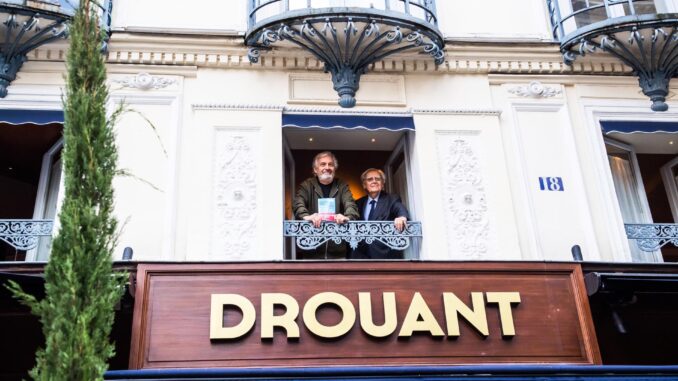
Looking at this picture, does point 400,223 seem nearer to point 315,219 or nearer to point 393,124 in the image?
point 315,219

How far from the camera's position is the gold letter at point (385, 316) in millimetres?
6738

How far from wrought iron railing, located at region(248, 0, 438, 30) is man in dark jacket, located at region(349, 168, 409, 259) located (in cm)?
201

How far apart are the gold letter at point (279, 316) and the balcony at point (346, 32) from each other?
2.67m

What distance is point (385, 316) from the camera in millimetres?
6820

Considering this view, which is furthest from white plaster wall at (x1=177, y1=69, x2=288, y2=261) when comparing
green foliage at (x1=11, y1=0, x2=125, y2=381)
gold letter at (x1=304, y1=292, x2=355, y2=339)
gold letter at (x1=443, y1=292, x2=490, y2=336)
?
green foliage at (x1=11, y1=0, x2=125, y2=381)

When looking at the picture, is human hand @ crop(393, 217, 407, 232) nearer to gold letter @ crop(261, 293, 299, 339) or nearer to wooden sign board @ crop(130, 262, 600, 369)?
wooden sign board @ crop(130, 262, 600, 369)

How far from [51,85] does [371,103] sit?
12.4 ft

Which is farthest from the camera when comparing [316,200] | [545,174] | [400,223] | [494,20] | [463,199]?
[494,20]

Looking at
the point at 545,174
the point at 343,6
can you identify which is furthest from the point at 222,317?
the point at 545,174

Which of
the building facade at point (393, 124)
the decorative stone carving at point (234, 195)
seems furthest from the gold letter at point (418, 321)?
the decorative stone carving at point (234, 195)

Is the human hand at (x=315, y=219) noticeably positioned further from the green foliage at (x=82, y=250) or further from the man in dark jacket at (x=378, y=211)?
the green foliage at (x=82, y=250)

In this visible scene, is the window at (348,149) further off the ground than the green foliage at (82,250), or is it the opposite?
the window at (348,149)

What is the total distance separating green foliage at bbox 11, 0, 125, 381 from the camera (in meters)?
4.12

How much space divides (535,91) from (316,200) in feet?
10.2
